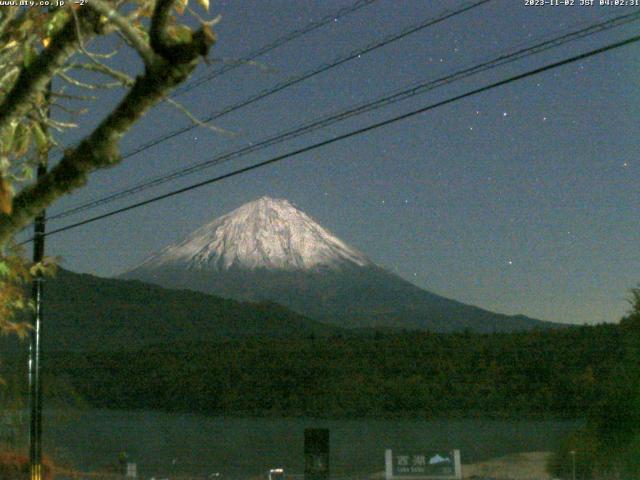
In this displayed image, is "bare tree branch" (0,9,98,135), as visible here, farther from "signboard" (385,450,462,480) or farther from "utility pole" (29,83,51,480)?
"signboard" (385,450,462,480)

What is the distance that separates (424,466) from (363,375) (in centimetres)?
3042


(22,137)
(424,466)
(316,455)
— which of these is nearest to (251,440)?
(424,466)

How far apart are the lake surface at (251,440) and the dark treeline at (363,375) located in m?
0.87

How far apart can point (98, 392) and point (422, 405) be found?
1612cm

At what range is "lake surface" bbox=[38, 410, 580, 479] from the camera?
33781 mm

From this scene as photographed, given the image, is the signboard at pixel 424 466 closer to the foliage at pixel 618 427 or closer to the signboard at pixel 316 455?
the signboard at pixel 316 455

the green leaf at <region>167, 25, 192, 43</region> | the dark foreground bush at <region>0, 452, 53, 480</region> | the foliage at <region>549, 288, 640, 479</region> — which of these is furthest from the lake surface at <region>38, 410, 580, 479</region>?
the green leaf at <region>167, 25, 192, 43</region>

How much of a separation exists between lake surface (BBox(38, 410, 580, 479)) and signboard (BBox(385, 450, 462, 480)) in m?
13.3

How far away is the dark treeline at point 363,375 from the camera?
35.8 m

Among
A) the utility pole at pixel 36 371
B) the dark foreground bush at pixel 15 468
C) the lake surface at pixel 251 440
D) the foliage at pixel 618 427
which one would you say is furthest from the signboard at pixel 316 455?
the lake surface at pixel 251 440

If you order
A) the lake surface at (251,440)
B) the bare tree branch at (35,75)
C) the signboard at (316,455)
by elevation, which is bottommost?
the lake surface at (251,440)

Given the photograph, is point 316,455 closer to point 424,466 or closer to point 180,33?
point 424,466

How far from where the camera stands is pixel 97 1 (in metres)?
3.91

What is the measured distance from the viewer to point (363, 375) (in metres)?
45.5
